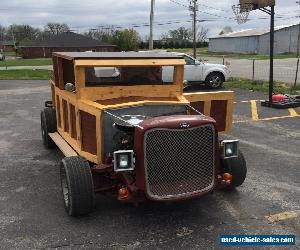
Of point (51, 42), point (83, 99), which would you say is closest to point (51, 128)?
point (83, 99)

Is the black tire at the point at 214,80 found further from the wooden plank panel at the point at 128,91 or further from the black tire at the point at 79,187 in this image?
the black tire at the point at 79,187

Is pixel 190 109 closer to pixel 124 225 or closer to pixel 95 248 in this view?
pixel 124 225

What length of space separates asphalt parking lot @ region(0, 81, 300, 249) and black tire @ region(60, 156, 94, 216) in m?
0.18

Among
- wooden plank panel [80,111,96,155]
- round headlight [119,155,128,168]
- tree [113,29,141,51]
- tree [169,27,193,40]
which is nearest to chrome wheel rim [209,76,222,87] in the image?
wooden plank panel [80,111,96,155]

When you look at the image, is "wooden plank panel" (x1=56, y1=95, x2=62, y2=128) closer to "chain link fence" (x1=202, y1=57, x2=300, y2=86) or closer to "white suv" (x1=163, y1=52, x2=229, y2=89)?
"white suv" (x1=163, y1=52, x2=229, y2=89)

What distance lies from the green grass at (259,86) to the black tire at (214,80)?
0.87 meters

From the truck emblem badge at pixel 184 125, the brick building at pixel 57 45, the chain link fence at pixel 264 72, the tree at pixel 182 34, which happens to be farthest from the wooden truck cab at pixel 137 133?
the tree at pixel 182 34

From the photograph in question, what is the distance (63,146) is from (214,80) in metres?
12.8

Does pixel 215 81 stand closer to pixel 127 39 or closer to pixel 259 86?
pixel 259 86

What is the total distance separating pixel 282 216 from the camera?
5.25 metres

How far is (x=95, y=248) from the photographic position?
452 centimetres

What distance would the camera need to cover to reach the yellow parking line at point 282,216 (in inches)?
204

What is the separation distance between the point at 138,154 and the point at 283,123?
719 centimetres

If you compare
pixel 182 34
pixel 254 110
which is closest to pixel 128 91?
pixel 254 110
